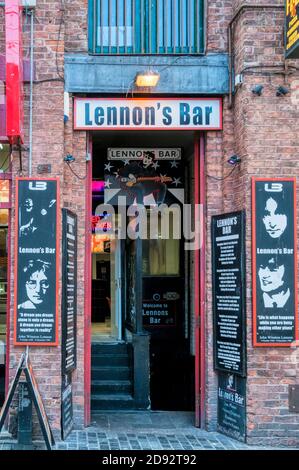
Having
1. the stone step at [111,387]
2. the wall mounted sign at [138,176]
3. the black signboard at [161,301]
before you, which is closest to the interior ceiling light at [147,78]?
the wall mounted sign at [138,176]

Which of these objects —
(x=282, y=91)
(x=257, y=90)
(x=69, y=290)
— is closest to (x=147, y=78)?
(x=257, y=90)

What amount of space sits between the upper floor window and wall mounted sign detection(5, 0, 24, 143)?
136 centimetres

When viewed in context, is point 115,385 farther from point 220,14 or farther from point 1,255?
point 220,14

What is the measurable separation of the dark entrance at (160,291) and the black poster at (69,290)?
1.65m

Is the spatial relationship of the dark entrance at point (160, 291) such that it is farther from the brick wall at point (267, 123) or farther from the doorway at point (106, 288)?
the brick wall at point (267, 123)

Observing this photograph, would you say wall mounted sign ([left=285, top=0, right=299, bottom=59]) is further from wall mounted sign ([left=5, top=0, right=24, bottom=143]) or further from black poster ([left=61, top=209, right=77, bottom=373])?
black poster ([left=61, top=209, right=77, bottom=373])

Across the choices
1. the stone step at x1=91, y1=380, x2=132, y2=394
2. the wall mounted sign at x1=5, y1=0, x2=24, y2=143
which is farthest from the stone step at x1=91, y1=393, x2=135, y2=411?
the wall mounted sign at x1=5, y1=0, x2=24, y2=143

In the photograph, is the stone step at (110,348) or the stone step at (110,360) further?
the stone step at (110,348)

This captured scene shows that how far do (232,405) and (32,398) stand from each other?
7.37ft

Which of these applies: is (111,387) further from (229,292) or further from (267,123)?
(267,123)

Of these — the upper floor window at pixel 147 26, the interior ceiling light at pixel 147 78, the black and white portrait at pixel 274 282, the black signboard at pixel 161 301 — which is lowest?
the black signboard at pixel 161 301

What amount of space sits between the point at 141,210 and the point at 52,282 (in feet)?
8.91

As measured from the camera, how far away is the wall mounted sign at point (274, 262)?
6594mm

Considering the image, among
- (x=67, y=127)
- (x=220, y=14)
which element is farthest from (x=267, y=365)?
(x=220, y=14)
